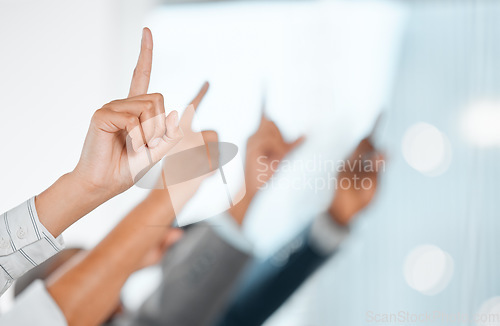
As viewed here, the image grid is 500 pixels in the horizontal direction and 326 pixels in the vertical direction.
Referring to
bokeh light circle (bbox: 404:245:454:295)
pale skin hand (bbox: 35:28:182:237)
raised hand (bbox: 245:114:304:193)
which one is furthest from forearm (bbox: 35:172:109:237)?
bokeh light circle (bbox: 404:245:454:295)

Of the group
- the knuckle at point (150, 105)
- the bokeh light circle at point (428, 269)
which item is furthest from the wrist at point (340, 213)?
the knuckle at point (150, 105)

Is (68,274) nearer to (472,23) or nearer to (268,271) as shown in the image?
(268,271)

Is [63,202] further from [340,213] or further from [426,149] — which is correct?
[426,149]

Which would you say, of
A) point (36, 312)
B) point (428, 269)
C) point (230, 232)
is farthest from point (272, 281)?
point (36, 312)

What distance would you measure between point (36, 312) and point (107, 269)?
0.32ft

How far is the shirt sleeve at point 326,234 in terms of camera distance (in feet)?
2.27

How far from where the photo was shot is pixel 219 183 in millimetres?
637

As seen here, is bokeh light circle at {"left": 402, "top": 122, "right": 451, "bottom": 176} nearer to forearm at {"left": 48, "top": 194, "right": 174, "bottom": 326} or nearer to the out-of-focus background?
the out-of-focus background

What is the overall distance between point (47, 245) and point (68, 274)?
0.09 metres

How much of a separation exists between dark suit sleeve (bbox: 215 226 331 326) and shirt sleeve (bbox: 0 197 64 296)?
29 centimetres

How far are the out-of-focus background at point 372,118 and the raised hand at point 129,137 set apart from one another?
0.13m

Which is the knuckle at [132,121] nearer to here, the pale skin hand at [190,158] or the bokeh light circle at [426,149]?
the pale skin hand at [190,158]

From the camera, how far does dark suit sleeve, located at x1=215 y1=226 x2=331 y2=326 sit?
2.29 feet

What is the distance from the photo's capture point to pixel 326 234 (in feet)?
2.31
